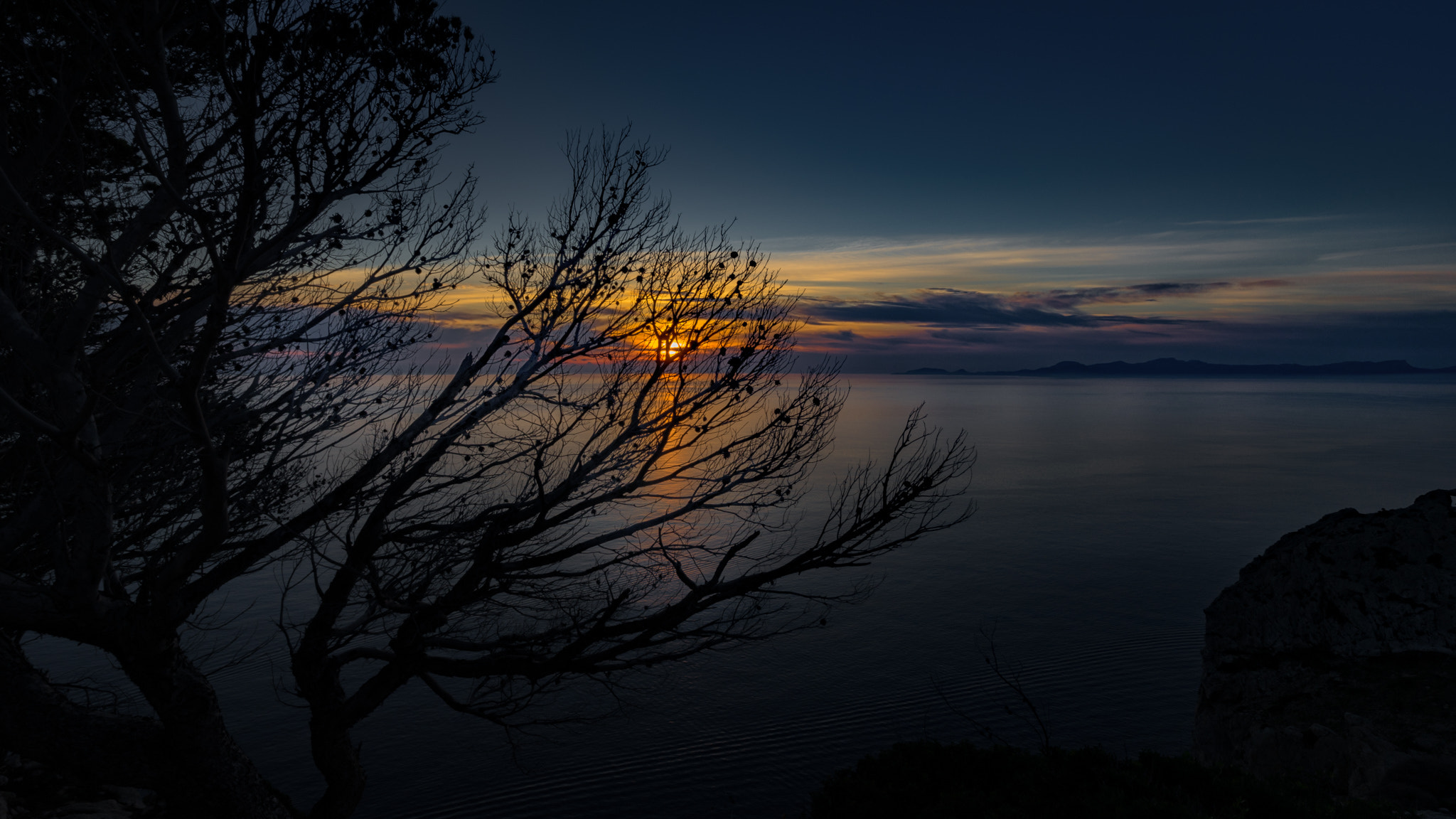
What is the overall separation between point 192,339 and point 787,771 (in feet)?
45.4

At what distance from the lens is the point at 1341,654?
14.0m

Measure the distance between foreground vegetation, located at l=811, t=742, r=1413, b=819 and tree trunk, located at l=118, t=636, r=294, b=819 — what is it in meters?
7.82

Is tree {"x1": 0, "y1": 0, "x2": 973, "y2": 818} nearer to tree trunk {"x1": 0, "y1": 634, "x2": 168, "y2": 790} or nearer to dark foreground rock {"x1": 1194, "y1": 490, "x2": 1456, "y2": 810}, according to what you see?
tree trunk {"x1": 0, "y1": 634, "x2": 168, "y2": 790}

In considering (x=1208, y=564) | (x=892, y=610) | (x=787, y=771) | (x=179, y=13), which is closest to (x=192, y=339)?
(x=179, y=13)

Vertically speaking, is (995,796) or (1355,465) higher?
(995,796)

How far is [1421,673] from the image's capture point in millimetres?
12898

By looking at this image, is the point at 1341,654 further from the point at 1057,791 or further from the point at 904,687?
the point at 904,687

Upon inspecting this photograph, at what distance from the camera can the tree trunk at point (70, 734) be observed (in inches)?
278

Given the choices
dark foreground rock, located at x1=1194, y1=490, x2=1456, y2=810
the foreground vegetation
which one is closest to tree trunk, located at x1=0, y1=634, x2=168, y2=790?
the foreground vegetation

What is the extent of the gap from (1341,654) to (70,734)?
18256mm

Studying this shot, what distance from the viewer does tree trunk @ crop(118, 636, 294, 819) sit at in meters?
7.52

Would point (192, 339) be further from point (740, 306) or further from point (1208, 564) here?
point (1208, 564)

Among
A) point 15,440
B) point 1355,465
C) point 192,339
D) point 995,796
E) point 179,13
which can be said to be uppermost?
point 179,13

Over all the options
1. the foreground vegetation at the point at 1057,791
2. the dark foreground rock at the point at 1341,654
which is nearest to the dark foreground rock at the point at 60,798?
the foreground vegetation at the point at 1057,791
